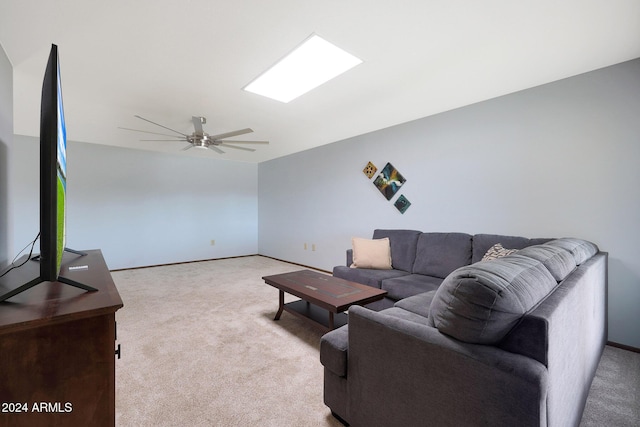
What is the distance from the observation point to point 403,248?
321 cm

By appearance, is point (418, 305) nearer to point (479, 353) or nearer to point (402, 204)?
point (479, 353)

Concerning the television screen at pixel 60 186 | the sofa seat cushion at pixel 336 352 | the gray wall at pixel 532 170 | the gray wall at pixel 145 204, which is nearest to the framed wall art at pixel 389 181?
the gray wall at pixel 532 170

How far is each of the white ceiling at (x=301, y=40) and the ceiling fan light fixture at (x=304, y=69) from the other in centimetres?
9

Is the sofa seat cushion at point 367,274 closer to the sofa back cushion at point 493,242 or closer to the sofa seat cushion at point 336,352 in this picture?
the sofa back cushion at point 493,242

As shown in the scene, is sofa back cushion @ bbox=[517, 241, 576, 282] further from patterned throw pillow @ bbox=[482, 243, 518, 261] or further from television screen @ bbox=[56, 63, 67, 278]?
television screen @ bbox=[56, 63, 67, 278]

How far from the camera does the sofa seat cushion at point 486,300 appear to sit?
33.4 inches

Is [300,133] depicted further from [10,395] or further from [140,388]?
[10,395]

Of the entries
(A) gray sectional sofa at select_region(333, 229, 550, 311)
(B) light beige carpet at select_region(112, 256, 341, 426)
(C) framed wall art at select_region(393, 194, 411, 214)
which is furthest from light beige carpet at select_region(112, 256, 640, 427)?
(C) framed wall art at select_region(393, 194, 411, 214)

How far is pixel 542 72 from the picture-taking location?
2303 millimetres

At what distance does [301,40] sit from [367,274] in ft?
7.31

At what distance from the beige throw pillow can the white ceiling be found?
1643 millimetres

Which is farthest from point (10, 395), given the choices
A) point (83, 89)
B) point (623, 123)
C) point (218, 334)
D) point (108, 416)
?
point (623, 123)

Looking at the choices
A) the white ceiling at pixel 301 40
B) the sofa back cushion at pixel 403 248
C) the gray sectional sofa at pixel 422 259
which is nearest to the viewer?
the white ceiling at pixel 301 40

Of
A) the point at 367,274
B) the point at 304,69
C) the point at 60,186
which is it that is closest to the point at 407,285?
the point at 367,274
